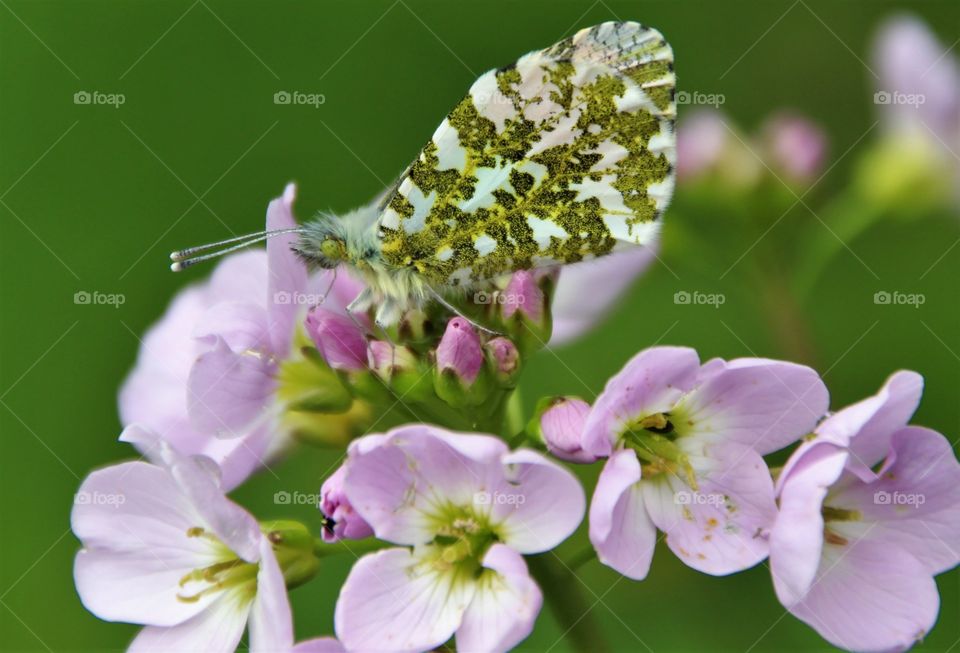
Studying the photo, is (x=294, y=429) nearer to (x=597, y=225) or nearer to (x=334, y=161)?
(x=597, y=225)

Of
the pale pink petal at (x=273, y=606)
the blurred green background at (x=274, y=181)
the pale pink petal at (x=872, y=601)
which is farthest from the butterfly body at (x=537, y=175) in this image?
the blurred green background at (x=274, y=181)

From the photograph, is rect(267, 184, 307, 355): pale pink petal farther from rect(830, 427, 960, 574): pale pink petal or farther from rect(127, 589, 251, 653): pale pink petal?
rect(830, 427, 960, 574): pale pink petal

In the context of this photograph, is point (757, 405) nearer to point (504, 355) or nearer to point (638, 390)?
point (638, 390)

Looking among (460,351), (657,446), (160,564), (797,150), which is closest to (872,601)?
(657,446)

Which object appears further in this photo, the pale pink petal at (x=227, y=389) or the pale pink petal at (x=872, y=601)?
the pale pink petal at (x=227, y=389)

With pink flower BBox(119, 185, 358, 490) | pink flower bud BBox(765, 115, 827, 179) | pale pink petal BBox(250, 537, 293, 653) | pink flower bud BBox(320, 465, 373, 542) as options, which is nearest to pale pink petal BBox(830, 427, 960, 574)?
pink flower bud BBox(320, 465, 373, 542)

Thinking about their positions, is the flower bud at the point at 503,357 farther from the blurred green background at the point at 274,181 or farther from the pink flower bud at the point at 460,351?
the blurred green background at the point at 274,181
